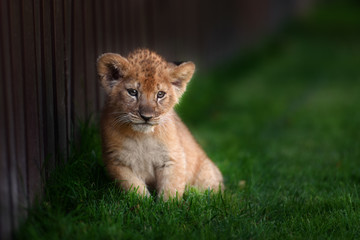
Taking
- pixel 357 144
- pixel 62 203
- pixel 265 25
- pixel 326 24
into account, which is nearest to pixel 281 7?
pixel 326 24

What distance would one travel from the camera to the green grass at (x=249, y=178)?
454cm

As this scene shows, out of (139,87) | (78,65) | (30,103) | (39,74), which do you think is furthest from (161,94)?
(78,65)

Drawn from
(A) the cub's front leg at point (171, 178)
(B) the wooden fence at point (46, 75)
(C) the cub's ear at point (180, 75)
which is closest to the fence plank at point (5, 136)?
(B) the wooden fence at point (46, 75)

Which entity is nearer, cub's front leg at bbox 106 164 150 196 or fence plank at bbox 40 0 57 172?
fence plank at bbox 40 0 57 172

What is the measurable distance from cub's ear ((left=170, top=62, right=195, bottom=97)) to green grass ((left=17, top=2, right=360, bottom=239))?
1061 mm

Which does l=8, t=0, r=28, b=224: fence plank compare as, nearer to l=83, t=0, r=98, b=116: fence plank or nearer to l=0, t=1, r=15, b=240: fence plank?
l=0, t=1, r=15, b=240: fence plank

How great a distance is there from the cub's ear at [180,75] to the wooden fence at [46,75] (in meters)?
1.11

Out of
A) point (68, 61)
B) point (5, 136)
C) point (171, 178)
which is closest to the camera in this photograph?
point (5, 136)

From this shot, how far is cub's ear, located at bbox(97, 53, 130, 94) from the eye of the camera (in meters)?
5.07

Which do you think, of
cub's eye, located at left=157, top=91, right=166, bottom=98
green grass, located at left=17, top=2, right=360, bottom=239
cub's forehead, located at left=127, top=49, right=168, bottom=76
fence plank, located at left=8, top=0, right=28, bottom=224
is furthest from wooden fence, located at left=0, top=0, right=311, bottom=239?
cub's eye, located at left=157, top=91, right=166, bottom=98

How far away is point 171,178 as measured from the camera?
17.2 feet

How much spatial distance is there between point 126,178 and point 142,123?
1.93 ft

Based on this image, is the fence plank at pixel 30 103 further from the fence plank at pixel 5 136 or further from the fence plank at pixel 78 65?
the fence plank at pixel 78 65

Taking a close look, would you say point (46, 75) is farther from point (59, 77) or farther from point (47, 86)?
point (59, 77)
